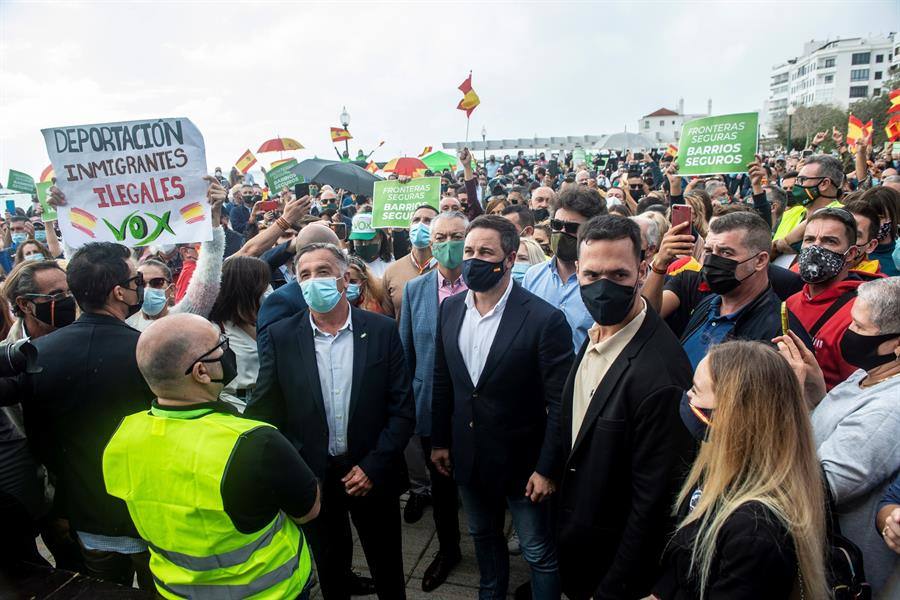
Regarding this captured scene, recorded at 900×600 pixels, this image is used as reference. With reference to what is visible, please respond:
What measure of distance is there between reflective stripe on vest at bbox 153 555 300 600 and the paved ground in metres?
1.67

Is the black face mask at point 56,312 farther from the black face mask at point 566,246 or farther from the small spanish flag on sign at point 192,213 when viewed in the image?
the black face mask at point 566,246

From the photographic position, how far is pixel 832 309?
3.13m

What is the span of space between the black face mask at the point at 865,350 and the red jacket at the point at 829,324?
25cm

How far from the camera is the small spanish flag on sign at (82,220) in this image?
4.03 m

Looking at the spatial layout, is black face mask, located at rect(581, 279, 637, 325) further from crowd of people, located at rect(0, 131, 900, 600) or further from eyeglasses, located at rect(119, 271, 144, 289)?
eyeglasses, located at rect(119, 271, 144, 289)

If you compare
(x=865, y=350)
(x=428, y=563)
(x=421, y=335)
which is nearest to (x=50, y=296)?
(x=421, y=335)

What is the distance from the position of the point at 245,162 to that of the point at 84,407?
13.3 m

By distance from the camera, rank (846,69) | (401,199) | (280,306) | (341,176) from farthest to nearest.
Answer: (846,69), (341,176), (401,199), (280,306)

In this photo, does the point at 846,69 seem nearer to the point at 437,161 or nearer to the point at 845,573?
the point at 437,161

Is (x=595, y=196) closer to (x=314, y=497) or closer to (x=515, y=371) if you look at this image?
(x=515, y=371)

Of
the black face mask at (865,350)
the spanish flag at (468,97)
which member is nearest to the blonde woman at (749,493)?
the black face mask at (865,350)

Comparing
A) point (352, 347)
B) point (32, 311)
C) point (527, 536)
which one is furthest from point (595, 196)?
point (32, 311)

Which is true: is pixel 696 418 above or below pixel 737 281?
below

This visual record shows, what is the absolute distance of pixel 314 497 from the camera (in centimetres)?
225
